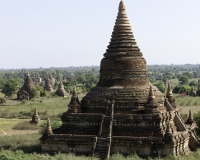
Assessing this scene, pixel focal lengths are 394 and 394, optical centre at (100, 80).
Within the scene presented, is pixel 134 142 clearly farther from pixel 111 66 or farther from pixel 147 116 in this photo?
pixel 111 66

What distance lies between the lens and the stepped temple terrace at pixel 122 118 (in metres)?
Result: 21.0

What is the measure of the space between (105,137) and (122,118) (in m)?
1.47

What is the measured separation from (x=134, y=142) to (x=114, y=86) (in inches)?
170

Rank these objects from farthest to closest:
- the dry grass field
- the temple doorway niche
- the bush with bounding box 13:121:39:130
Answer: the bush with bounding box 13:121:39:130
the temple doorway niche
the dry grass field

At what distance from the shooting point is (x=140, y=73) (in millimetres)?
24312

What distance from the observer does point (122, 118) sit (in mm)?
22094

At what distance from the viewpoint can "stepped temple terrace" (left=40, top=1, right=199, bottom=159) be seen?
68.9 feet

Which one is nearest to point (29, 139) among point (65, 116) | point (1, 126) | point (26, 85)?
point (65, 116)

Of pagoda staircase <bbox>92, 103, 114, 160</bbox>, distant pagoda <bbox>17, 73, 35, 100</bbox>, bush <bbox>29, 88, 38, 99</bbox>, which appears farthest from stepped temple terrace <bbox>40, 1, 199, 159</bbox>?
distant pagoda <bbox>17, 73, 35, 100</bbox>

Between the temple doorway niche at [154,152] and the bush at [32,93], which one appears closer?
the temple doorway niche at [154,152]

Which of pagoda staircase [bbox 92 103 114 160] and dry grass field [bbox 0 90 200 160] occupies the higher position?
pagoda staircase [bbox 92 103 114 160]

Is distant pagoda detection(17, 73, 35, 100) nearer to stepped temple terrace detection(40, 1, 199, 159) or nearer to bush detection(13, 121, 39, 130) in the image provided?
bush detection(13, 121, 39, 130)

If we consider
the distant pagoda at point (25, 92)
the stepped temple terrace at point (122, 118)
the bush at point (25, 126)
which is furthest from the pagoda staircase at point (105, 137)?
the distant pagoda at point (25, 92)

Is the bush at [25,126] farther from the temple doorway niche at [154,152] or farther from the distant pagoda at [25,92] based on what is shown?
the distant pagoda at [25,92]
